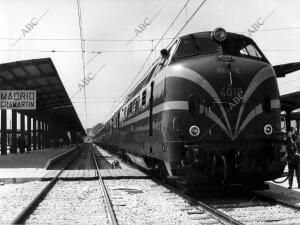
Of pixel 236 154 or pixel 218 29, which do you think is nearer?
pixel 236 154

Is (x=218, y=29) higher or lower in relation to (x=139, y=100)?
higher

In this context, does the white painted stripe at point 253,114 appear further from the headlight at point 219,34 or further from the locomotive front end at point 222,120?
the headlight at point 219,34

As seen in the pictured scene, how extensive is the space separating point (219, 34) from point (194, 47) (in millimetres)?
634

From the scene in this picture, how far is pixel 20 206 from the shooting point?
9.48 m

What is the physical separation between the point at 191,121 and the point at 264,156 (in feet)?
5.31

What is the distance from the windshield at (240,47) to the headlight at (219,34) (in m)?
0.13

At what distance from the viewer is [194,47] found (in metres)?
10.4

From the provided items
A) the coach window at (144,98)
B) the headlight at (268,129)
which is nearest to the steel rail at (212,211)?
the headlight at (268,129)

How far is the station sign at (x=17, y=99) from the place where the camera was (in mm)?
20281

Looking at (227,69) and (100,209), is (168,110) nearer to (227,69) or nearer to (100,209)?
(227,69)

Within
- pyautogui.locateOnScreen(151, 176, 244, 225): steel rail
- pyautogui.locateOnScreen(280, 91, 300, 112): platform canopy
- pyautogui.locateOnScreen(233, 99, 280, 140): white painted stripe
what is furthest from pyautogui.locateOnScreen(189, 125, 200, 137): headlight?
pyautogui.locateOnScreen(280, 91, 300, 112): platform canopy

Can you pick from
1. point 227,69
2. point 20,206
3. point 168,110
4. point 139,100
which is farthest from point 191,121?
point 139,100

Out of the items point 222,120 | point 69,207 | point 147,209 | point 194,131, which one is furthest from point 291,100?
point 69,207

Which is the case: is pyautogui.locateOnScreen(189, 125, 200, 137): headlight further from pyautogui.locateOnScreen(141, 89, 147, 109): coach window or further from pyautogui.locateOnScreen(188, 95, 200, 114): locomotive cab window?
pyautogui.locateOnScreen(141, 89, 147, 109): coach window
